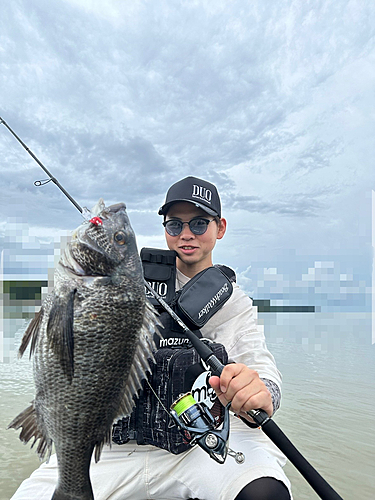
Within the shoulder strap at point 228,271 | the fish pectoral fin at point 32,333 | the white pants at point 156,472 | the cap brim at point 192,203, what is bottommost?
the white pants at point 156,472

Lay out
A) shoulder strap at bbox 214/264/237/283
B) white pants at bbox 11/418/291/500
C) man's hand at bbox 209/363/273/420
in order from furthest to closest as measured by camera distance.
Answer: shoulder strap at bbox 214/264/237/283 → white pants at bbox 11/418/291/500 → man's hand at bbox 209/363/273/420

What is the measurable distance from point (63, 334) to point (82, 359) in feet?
0.51

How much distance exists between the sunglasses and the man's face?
28 mm

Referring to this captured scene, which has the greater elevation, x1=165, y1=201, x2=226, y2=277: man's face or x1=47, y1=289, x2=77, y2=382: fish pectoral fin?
x1=165, y1=201, x2=226, y2=277: man's face

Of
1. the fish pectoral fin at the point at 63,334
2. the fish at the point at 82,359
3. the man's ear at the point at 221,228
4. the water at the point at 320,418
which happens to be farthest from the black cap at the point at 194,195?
the water at the point at 320,418

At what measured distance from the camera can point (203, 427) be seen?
231cm

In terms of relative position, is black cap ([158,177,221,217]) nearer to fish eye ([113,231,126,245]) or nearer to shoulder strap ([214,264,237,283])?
shoulder strap ([214,264,237,283])

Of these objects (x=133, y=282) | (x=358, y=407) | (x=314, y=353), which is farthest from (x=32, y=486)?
(x=314, y=353)

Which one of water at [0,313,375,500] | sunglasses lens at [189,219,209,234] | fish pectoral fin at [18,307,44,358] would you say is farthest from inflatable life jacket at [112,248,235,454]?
water at [0,313,375,500]

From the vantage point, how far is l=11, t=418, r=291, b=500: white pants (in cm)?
260

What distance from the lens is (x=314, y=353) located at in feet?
41.3

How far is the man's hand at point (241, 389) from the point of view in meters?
2.18

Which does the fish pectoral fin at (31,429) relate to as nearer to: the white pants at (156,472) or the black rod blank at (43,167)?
the white pants at (156,472)

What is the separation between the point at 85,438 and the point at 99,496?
3.59ft
